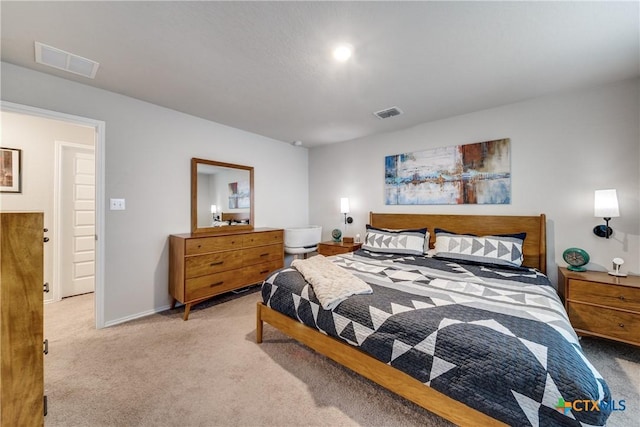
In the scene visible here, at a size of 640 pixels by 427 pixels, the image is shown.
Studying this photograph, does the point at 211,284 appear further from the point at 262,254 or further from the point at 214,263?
the point at 262,254

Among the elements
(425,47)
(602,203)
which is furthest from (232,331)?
(602,203)

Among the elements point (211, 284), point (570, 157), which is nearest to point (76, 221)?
point (211, 284)

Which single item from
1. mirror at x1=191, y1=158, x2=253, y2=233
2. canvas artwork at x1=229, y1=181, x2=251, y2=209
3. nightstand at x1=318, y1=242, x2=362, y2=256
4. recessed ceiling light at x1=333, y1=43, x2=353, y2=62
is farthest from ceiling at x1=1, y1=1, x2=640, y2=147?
nightstand at x1=318, y1=242, x2=362, y2=256

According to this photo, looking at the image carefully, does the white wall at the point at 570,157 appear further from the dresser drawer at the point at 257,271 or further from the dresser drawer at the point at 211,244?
the dresser drawer at the point at 211,244

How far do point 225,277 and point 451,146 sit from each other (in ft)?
11.0

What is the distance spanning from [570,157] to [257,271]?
3.84 metres

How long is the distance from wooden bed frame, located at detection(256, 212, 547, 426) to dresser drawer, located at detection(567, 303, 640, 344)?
60cm

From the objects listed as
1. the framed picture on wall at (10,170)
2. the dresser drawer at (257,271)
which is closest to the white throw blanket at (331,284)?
the dresser drawer at (257,271)

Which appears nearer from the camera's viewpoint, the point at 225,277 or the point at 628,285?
the point at 628,285

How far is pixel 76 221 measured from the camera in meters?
3.42

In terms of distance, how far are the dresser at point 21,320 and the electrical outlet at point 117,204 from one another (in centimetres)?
209

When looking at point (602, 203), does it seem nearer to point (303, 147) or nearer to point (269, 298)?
point (269, 298)

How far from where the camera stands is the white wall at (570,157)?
2.29 meters

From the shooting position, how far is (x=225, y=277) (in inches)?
122
